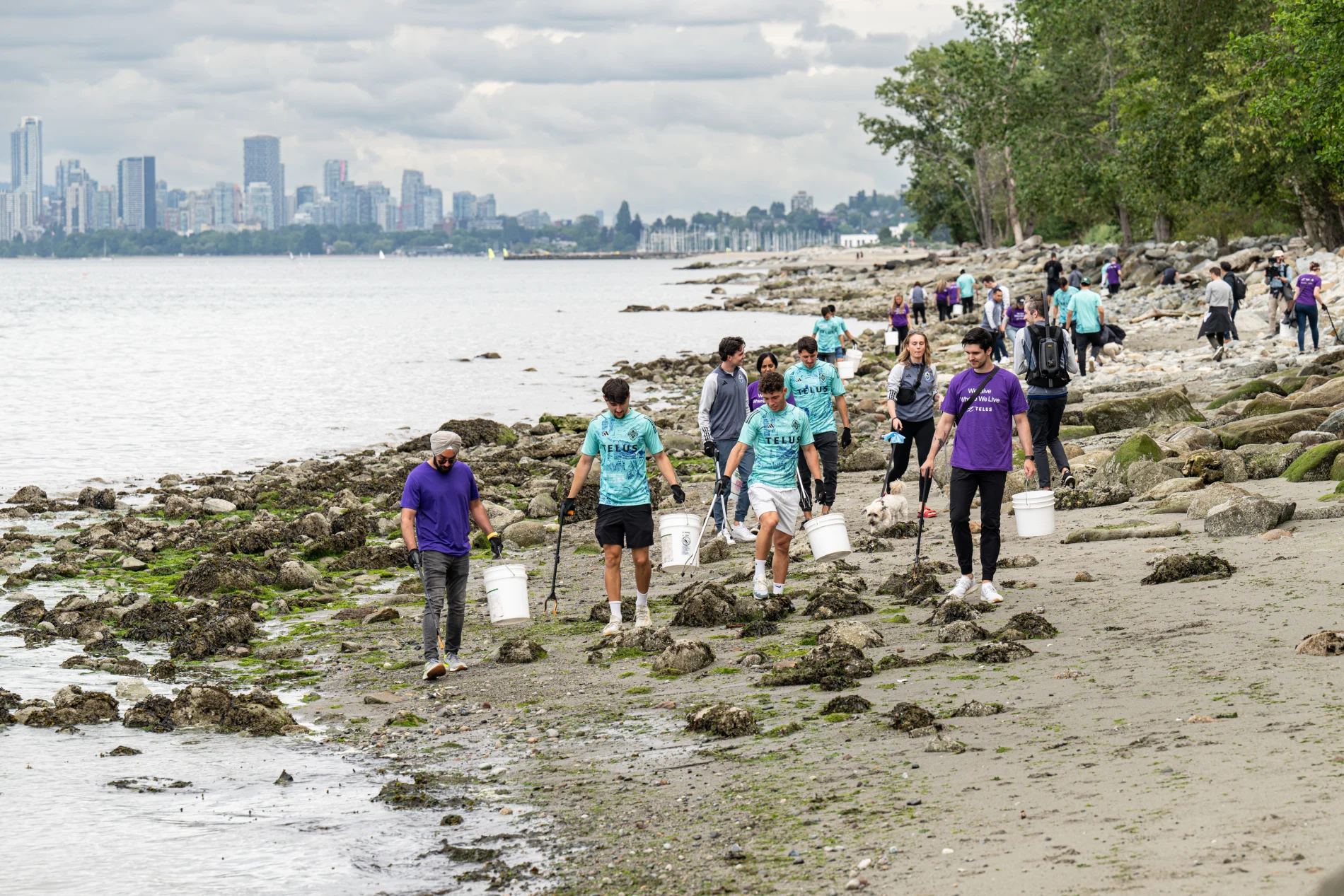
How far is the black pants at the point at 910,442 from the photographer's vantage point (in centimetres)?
1490

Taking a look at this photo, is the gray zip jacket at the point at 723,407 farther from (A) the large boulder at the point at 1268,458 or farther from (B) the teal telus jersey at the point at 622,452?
(A) the large boulder at the point at 1268,458

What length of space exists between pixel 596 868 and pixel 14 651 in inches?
332

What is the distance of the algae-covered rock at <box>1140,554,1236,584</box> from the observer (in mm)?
11227

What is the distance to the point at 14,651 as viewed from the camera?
518 inches

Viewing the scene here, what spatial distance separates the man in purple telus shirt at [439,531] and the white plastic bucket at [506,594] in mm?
446

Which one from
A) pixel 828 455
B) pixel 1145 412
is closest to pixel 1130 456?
pixel 828 455

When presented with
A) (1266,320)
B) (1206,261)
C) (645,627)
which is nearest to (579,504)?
(645,627)

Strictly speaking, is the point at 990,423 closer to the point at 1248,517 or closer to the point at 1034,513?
the point at 1034,513

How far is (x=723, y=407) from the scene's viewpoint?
14.5 metres

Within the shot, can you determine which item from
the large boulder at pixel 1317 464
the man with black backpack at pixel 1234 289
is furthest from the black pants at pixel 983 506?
the man with black backpack at pixel 1234 289

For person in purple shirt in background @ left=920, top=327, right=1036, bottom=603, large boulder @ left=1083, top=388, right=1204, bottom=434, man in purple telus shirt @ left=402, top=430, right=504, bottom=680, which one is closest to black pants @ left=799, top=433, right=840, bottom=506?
person in purple shirt in background @ left=920, top=327, right=1036, bottom=603

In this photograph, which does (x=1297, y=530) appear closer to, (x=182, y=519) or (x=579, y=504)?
(x=579, y=504)

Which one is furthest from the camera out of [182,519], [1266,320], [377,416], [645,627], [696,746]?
[377,416]

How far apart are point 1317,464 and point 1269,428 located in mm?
2664
